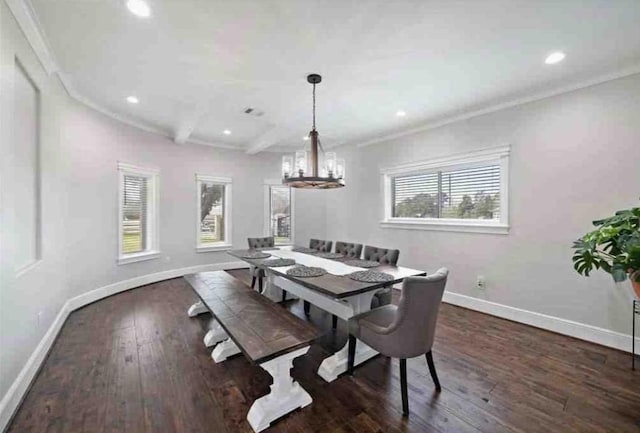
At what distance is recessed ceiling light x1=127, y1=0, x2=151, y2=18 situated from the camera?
1972mm

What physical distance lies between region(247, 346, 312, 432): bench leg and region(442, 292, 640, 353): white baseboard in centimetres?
A: 298

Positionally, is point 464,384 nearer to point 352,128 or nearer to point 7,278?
point 7,278

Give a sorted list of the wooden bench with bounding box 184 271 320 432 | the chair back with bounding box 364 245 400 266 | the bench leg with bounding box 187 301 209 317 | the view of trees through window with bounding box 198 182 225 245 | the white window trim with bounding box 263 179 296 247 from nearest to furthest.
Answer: the wooden bench with bounding box 184 271 320 432 → the chair back with bounding box 364 245 400 266 → the bench leg with bounding box 187 301 209 317 → the view of trees through window with bounding box 198 182 225 245 → the white window trim with bounding box 263 179 296 247

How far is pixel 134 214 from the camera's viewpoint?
5047 millimetres

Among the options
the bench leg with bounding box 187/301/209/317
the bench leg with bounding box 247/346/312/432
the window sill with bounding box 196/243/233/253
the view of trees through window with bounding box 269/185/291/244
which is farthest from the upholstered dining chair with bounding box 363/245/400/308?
the window sill with bounding box 196/243/233/253

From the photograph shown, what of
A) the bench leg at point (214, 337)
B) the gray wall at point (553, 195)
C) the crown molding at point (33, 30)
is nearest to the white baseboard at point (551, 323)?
the gray wall at point (553, 195)

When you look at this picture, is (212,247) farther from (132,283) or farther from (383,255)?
(383,255)

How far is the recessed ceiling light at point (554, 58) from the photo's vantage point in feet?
8.44

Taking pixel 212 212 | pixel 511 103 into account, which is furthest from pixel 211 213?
pixel 511 103

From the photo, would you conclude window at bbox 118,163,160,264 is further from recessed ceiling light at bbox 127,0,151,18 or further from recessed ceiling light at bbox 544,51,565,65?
recessed ceiling light at bbox 544,51,565,65

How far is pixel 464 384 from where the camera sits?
7.44 feet

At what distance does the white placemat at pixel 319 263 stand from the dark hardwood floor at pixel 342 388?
785 millimetres

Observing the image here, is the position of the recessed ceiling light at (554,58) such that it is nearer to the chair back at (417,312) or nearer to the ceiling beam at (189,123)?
the chair back at (417,312)

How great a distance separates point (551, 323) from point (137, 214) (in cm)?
652
